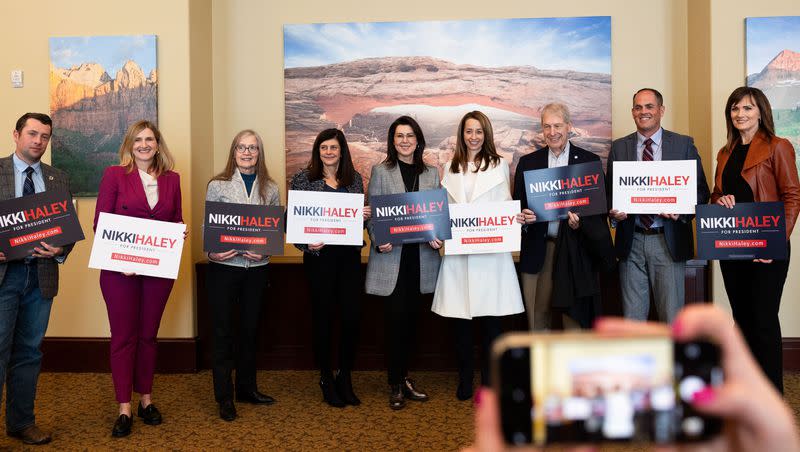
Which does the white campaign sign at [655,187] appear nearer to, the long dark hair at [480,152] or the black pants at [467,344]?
the long dark hair at [480,152]

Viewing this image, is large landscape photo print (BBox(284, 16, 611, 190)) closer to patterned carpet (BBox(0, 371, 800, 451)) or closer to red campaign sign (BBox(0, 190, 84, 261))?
patterned carpet (BBox(0, 371, 800, 451))

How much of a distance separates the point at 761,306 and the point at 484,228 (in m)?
1.63

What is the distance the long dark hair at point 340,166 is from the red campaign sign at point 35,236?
1.50 m

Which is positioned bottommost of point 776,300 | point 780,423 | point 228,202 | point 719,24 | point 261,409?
point 261,409

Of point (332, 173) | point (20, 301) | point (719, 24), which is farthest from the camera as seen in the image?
point (719, 24)

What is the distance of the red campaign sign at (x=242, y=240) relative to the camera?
370cm

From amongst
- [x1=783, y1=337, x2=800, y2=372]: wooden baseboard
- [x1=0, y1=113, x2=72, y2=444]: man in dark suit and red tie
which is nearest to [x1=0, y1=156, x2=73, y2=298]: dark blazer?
[x1=0, y1=113, x2=72, y2=444]: man in dark suit and red tie

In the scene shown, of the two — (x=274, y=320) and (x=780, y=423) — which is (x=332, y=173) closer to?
(x=274, y=320)

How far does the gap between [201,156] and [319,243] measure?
5.66 ft

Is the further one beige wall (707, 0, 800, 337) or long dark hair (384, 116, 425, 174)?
beige wall (707, 0, 800, 337)

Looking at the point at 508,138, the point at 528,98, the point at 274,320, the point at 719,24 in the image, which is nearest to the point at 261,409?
the point at 274,320

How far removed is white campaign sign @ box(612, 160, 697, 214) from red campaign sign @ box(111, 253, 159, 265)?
272cm

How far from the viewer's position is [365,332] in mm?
4766

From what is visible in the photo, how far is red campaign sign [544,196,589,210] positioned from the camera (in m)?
3.49
